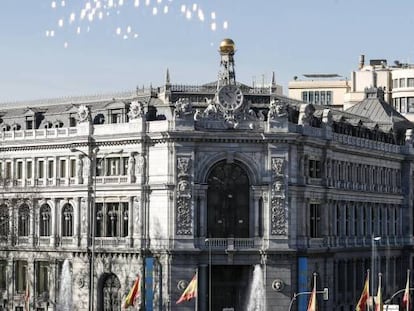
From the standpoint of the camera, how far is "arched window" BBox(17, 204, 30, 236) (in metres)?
151

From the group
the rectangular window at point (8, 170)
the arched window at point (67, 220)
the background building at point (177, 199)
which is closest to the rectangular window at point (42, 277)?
the background building at point (177, 199)

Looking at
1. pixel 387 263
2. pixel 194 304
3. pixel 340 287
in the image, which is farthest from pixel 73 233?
pixel 387 263

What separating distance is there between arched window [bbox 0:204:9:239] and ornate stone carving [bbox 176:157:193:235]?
932 inches

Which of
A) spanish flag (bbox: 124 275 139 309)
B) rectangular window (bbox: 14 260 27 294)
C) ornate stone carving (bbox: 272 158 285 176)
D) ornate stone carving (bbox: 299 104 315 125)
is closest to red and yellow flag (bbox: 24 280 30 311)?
rectangular window (bbox: 14 260 27 294)

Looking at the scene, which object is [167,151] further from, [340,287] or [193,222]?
[340,287]

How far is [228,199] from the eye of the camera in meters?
139

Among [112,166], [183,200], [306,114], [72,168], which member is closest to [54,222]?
[72,168]

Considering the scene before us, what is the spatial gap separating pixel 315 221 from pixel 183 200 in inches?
655

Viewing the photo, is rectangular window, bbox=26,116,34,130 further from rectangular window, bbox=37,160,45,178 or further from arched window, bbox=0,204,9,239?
arched window, bbox=0,204,9,239

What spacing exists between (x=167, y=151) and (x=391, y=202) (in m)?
44.8

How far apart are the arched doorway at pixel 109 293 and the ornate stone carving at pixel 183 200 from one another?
31.2 feet

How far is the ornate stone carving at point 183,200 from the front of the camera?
136m

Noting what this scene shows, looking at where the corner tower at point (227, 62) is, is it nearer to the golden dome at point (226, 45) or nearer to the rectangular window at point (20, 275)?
the golden dome at point (226, 45)

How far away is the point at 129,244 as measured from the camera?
140 meters
